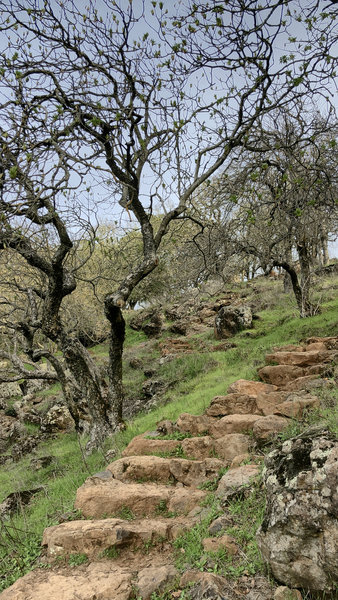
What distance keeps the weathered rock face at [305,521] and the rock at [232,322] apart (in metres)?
13.1

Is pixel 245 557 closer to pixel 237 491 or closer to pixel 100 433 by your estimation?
pixel 237 491

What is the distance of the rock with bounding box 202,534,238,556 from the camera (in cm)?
300

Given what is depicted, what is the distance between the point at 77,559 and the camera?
3.53 m

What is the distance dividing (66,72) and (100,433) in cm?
720

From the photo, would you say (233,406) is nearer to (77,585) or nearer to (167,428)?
(167,428)

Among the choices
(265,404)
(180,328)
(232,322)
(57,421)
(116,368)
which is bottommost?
(57,421)

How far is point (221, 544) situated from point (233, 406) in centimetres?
353

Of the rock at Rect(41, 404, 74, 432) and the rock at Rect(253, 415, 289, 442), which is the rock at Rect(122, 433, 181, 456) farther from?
the rock at Rect(41, 404, 74, 432)

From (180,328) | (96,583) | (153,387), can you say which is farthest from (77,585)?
(180,328)

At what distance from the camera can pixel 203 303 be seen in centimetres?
2353

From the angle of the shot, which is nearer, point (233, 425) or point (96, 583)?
point (96, 583)

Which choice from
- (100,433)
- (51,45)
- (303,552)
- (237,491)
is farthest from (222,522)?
(51,45)

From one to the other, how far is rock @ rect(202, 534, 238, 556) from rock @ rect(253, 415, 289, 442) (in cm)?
164

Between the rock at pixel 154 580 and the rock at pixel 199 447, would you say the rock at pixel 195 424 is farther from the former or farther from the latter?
the rock at pixel 154 580
